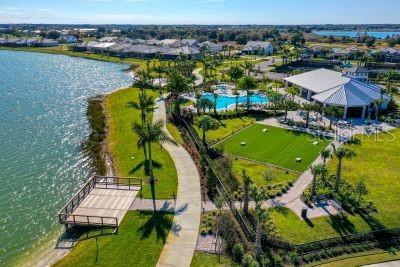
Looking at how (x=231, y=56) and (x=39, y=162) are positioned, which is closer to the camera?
(x=39, y=162)

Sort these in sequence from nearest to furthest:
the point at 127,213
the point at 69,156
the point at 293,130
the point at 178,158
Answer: the point at 127,213 < the point at 178,158 < the point at 69,156 < the point at 293,130

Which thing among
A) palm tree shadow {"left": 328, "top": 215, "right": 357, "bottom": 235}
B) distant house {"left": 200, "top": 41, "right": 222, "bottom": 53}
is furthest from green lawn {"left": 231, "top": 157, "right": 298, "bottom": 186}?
distant house {"left": 200, "top": 41, "right": 222, "bottom": 53}

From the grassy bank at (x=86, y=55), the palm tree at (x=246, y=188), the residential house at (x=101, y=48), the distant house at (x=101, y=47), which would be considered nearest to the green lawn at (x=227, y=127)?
the palm tree at (x=246, y=188)

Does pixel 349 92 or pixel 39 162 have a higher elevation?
pixel 349 92

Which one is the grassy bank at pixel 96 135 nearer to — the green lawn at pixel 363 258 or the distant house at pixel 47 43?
the green lawn at pixel 363 258

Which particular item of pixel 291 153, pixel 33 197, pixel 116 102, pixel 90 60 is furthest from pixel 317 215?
pixel 90 60

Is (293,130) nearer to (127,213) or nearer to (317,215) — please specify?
(317,215)

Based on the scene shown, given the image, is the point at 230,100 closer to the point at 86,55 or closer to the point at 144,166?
the point at 144,166
